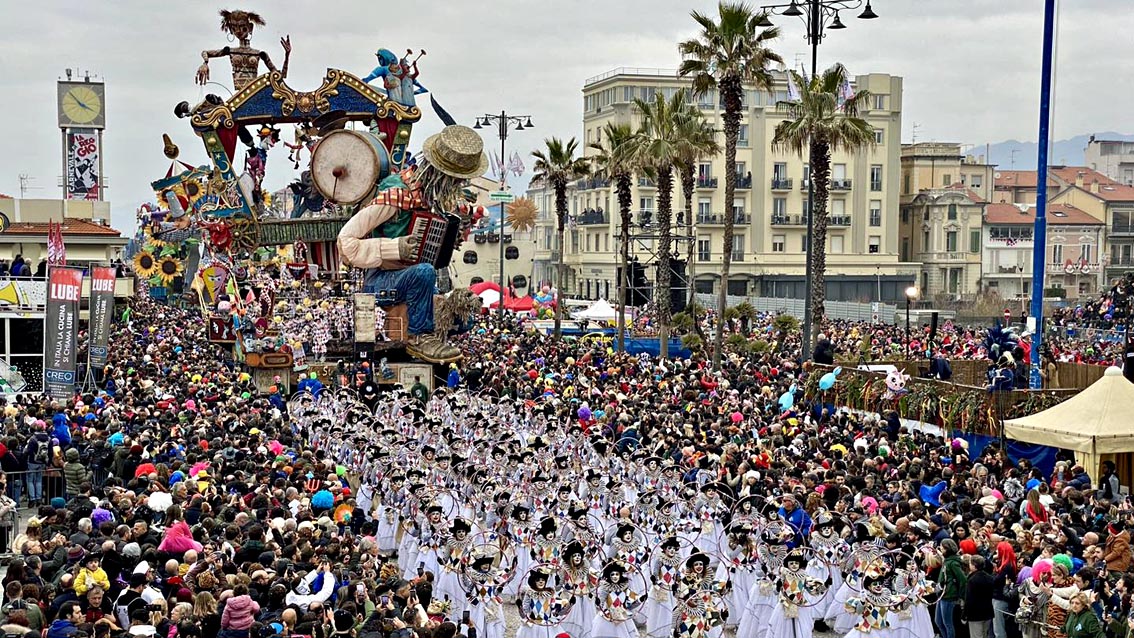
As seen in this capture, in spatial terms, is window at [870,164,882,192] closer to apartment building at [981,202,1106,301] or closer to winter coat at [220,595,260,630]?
apartment building at [981,202,1106,301]

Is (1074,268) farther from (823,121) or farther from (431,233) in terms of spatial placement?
(431,233)

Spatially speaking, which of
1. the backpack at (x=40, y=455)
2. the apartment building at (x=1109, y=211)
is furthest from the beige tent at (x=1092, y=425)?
the apartment building at (x=1109, y=211)

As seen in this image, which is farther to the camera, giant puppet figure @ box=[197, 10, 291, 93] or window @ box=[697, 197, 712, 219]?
window @ box=[697, 197, 712, 219]

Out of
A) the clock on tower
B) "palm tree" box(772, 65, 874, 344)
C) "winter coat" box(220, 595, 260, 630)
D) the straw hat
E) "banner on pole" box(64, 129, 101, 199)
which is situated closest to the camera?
"winter coat" box(220, 595, 260, 630)

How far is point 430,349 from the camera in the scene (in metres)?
38.8

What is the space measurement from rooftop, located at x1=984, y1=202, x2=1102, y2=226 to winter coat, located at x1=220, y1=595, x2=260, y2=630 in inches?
2872

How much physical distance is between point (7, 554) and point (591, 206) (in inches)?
2495

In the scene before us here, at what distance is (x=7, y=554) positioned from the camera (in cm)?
1914

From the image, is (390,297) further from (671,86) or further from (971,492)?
(671,86)

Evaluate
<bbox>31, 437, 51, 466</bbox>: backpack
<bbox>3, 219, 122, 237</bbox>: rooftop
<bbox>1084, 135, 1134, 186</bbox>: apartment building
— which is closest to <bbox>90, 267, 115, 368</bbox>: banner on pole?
<bbox>31, 437, 51, 466</bbox>: backpack

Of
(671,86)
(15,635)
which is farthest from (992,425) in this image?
(671,86)

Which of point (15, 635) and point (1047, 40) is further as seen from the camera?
point (1047, 40)

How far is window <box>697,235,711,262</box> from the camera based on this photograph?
77.1 m

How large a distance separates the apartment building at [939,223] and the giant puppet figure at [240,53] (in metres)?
43.8
